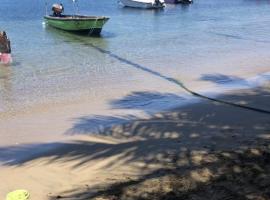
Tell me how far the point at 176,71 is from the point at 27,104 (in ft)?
21.6

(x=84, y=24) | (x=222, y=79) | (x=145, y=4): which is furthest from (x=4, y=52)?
(x=145, y=4)

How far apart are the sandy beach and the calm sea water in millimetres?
3661

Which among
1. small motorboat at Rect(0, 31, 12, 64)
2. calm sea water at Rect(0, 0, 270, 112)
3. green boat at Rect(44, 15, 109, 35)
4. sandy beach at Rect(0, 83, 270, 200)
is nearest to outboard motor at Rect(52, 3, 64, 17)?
calm sea water at Rect(0, 0, 270, 112)

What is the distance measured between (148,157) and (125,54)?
50.8ft

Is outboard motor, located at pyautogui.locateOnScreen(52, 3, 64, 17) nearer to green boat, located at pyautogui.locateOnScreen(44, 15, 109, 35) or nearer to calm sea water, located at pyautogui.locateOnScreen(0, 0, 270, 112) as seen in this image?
calm sea water, located at pyautogui.locateOnScreen(0, 0, 270, 112)

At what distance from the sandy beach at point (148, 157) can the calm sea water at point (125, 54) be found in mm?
3661

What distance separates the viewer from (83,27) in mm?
29344

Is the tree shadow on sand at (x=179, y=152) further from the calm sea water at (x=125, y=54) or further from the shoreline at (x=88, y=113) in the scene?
the calm sea water at (x=125, y=54)

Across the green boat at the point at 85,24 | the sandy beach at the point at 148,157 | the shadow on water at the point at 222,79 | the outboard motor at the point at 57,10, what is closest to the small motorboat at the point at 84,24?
the green boat at the point at 85,24

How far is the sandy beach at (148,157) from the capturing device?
263 inches

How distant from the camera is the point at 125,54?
2348cm

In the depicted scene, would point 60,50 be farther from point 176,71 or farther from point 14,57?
point 176,71

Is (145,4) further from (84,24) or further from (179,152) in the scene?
(179,152)

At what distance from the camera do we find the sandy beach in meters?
6.67
